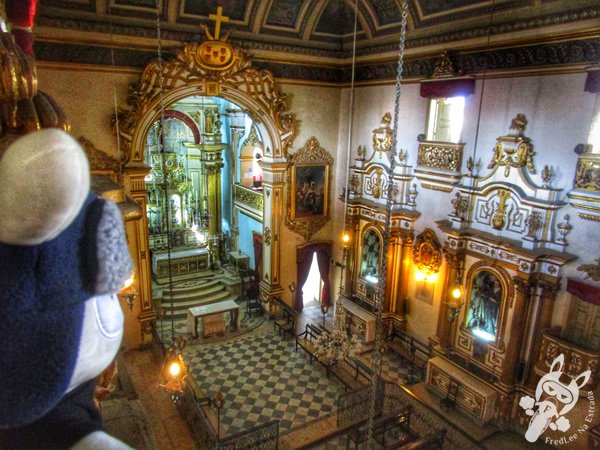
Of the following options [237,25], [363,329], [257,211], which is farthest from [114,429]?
[257,211]

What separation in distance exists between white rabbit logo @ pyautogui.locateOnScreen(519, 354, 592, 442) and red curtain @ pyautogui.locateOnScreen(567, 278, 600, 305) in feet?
3.46

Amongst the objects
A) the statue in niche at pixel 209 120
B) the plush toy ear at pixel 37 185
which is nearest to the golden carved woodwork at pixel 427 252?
the statue in niche at pixel 209 120

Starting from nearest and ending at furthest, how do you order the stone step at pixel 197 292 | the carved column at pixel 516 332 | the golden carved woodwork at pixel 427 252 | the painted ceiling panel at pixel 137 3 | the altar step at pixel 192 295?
the carved column at pixel 516 332
the painted ceiling panel at pixel 137 3
the golden carved woodwork at pixel 427 252
the altar step at pixel 192 295
the stone step at pixel 197 292

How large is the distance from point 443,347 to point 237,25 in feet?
28.4

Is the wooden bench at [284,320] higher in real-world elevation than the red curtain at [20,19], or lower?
lower

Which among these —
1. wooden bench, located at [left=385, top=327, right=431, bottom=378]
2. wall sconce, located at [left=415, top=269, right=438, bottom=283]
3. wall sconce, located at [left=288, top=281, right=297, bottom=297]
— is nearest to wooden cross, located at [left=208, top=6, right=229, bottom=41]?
wall sconce, located at [left=288, top=281, right=297, bottom=297]

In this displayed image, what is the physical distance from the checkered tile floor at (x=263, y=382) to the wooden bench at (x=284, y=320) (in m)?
0.25

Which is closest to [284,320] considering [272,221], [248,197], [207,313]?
[207,313]

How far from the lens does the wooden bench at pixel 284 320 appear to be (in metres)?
11.6

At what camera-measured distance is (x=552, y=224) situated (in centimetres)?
744

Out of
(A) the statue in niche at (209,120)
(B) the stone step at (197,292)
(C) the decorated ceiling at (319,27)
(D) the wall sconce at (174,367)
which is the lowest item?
(B) the stone step at (197,292)

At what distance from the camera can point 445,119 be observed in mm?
9539

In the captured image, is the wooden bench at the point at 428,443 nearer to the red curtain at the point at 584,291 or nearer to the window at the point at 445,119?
the red curtain at the point at 584,291

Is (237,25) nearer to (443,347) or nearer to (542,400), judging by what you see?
(443,347)
